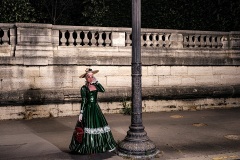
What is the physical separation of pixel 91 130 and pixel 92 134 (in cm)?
8

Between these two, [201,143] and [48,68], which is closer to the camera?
[201,143]

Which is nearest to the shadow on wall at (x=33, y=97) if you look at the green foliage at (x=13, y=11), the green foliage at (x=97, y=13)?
the green foliage at (x=13, y=11)

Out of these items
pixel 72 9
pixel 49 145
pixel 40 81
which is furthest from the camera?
pixel 72 9

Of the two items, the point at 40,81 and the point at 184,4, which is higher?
the point at 184,4

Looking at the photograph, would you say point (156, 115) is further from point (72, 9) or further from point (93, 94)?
point (72, 9)

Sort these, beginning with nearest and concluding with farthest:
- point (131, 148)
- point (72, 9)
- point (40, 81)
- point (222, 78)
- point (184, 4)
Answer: point (131, 148), point (40, 81), point (222, 78), point (184, 4), point (72, 9)

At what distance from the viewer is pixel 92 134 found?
5.54 metres

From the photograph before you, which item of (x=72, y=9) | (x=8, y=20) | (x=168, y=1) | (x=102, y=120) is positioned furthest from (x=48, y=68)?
(x=72, y=9)

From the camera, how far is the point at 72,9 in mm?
23234

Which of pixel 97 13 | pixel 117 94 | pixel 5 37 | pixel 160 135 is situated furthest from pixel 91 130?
pixel 97 13

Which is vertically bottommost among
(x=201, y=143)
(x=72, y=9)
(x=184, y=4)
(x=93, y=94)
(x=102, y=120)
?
(x=201, y=143)

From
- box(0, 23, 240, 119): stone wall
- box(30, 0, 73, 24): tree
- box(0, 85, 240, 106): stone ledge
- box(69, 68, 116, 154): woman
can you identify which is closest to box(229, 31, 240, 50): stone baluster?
box(0, 23, 240, 119): stone wall

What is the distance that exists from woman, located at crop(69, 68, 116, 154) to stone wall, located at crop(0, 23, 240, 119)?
3.81 metres

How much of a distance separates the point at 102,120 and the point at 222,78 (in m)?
7.28
